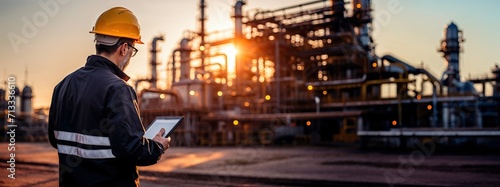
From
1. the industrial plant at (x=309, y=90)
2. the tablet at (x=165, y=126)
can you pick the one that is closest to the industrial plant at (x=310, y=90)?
the industrial plant at (x=309, y=90)

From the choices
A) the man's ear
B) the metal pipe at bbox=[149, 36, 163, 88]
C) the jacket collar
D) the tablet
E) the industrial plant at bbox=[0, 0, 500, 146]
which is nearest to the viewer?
the jacket collar

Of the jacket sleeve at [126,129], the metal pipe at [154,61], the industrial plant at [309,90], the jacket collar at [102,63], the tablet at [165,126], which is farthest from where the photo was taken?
the metal pipe at [154,61]

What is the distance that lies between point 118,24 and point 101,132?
677 millimetres

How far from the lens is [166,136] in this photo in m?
2.98

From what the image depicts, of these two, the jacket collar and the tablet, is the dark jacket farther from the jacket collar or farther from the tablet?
the tablet

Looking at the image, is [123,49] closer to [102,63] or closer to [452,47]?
[102,63]

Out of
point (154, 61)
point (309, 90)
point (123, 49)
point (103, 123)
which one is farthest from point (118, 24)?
point (154, 61)

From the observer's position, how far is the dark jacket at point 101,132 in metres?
2.56

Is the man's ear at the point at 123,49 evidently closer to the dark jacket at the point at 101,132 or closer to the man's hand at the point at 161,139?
the dark jacket at the point at 101,132

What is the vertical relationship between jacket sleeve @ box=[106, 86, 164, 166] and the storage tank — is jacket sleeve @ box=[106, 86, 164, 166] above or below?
below

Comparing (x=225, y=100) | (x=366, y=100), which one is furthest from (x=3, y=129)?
(x=366, y=100)

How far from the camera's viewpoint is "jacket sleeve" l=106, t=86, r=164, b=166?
2.53m

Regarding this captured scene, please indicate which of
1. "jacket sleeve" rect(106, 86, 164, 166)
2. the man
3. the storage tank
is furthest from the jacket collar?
the storage tank

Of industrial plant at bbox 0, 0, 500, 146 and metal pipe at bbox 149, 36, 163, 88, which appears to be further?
metal pipe at bbox 149, 36, 163, 88
